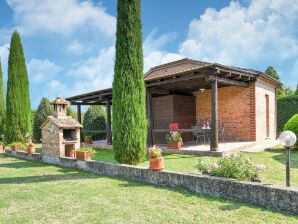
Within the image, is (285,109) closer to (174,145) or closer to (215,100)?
(215,100)

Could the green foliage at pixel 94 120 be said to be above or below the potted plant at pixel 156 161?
above

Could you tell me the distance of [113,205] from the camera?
473cm

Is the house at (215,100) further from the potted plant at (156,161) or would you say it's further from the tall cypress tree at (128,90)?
the potted plant at (156,161)

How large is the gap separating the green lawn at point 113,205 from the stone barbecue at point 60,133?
338cm

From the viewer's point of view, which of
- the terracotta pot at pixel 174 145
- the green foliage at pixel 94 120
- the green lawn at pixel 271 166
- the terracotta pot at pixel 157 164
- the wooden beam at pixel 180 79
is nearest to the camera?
the green lawn at pixel 271 166

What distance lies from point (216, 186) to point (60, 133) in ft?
22.6

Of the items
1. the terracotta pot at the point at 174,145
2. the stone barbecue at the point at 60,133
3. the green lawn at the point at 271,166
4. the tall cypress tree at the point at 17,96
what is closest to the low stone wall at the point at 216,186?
the green lawn at the point at 271,166

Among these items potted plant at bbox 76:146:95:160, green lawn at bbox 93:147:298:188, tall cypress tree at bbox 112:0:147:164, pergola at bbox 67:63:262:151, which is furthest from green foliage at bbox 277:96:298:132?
potted plant at bbox 76:146:95:160

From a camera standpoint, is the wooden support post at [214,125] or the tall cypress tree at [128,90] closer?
the tall cypress tree at [128,90]

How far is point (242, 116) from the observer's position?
12945mm

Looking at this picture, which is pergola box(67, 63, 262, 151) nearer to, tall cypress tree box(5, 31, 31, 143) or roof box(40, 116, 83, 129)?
tall cypress tree box(5, 31, 31, 143)

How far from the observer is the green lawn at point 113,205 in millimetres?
3998

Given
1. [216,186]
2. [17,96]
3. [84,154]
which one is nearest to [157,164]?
[216,186]

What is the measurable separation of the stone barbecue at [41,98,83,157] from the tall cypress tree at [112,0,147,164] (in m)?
3.11
